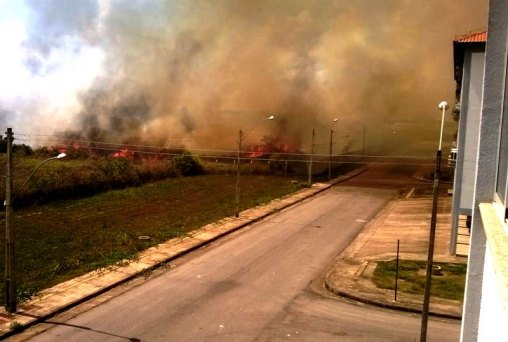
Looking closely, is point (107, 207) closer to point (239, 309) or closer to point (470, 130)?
point (239, 309)

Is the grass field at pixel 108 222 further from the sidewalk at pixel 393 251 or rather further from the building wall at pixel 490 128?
the building wall at pixel 490 128

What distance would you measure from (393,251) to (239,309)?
10876mm

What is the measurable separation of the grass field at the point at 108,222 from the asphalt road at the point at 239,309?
3.28 metres

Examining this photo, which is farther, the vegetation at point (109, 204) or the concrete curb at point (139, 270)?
the vegetation at point (109, 204)

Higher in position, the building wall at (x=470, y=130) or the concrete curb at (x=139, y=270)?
the building wall at (x=470, y=130)

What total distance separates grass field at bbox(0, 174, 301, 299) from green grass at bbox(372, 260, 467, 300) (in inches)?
426

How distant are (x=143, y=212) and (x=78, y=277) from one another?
14.4m

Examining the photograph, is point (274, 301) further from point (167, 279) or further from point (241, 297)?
point (167, 279)

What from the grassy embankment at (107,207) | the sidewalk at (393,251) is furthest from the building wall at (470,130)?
the grassy embankment at (107,207)

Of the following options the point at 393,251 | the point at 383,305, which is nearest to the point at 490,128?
the point at 383,305

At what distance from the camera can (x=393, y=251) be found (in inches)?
926

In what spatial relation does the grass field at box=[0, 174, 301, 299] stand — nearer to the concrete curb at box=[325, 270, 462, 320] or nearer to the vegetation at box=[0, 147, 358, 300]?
the vegetation at box=[0, 147, 358, 300]

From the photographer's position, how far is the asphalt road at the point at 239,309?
13586 mm

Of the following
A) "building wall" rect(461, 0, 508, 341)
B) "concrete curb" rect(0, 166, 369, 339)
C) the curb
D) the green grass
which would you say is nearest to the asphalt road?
the curb
